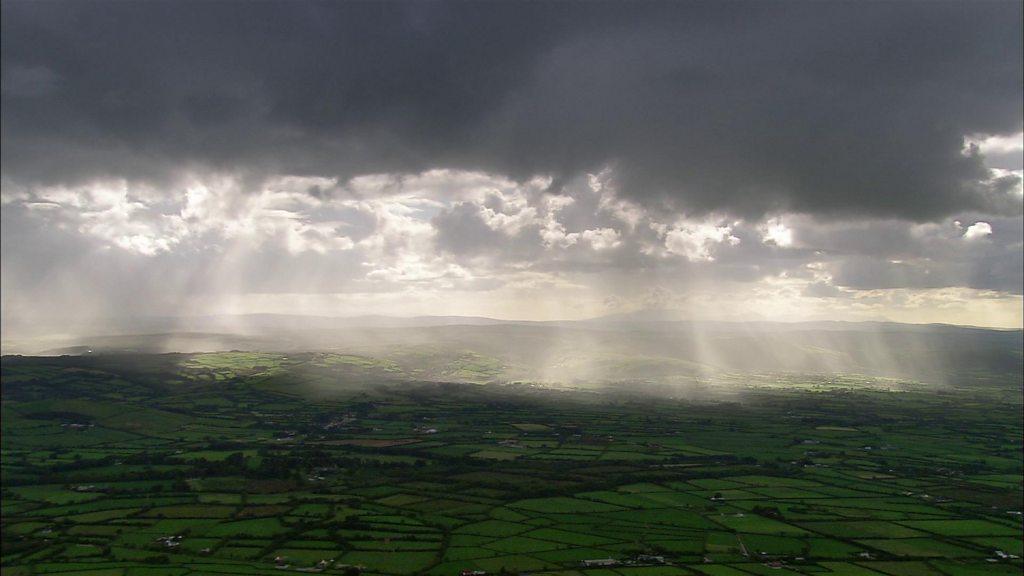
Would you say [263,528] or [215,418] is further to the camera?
[215,418]

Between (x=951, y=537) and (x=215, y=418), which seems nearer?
(x=951, y=537)

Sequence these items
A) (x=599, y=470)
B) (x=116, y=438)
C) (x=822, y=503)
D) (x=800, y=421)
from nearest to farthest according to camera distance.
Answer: (x=822, y=503), (x=599, y=470), (x=116, y=438), (x=800, y=421)

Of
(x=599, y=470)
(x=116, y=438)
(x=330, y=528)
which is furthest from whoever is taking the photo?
(x=116, y=438)

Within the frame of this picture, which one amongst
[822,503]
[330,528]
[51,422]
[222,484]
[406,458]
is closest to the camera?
[330,528]

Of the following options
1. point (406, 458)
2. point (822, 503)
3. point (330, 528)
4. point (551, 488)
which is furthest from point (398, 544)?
point (822, 503)

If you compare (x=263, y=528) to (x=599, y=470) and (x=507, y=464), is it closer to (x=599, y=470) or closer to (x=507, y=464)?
(x=507, y=464)

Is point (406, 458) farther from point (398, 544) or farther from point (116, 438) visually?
point (116, 438)

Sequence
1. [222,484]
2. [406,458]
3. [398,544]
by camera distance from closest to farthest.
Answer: [398,544] < [222,484] < [406,458]

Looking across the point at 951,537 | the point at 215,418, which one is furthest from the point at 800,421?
the point at 215,418
